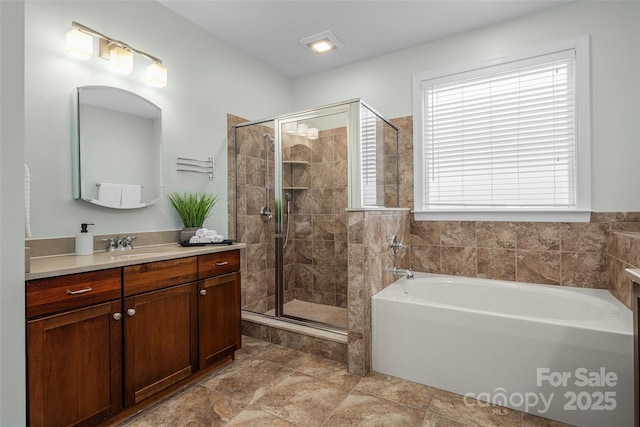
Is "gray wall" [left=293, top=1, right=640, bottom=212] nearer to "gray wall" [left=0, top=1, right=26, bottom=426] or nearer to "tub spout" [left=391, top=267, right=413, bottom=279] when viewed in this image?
"tub spout" [left=391, top=267, right=413, bottom=279]

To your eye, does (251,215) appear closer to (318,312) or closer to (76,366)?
(318,312)

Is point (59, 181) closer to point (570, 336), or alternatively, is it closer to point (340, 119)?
point (340, 119)

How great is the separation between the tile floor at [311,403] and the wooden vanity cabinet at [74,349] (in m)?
0.29

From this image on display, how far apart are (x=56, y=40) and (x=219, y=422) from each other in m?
2.36

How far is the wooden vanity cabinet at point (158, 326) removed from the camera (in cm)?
167

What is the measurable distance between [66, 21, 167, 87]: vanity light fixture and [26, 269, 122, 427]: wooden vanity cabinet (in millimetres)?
1340

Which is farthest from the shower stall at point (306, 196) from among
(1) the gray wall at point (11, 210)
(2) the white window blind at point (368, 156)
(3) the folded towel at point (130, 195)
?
(1) the gray wall at point (11, 210)

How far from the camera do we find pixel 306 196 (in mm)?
2664

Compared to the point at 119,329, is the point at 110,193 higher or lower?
higher

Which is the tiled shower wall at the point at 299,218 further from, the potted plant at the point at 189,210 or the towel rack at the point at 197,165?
the potted plant at the point at 189,210

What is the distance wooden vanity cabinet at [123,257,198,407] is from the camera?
1674 millimetres

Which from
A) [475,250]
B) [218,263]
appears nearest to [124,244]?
[218,263]

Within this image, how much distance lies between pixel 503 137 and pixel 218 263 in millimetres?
2493

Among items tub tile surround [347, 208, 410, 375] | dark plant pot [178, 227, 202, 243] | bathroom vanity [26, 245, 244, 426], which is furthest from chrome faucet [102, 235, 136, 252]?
tub tile surround [347, 208, 410, 375]
